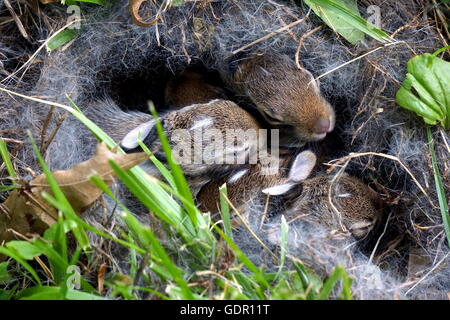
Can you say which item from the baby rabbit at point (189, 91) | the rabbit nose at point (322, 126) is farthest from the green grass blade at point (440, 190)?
the baby rabbit at point (189, 91)

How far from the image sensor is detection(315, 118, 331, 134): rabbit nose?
2459mm

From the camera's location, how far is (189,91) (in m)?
2.69

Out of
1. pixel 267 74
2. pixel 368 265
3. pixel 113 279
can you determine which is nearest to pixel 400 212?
pixel 368 265

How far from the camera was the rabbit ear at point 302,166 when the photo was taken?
2.49 metres

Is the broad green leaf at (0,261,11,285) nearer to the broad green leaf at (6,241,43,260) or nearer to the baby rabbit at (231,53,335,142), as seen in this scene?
the broad green leaf at (6,241,43,260)

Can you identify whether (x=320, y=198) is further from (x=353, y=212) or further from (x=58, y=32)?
(x=58, y=32)

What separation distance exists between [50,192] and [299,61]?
1334mm

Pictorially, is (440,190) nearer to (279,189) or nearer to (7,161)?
(279,189)

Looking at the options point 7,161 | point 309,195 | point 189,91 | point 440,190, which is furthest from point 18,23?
point 440,190

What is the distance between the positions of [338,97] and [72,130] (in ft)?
4.25

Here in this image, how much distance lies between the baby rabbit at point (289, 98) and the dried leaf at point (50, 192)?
973 millimetres

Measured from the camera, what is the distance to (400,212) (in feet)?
7.85

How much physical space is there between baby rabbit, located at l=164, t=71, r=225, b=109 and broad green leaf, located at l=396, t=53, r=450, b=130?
93 centimetres

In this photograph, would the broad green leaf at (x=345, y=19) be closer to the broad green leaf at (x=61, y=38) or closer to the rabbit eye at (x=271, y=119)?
the rabbit eye at (x=271, y=119)
